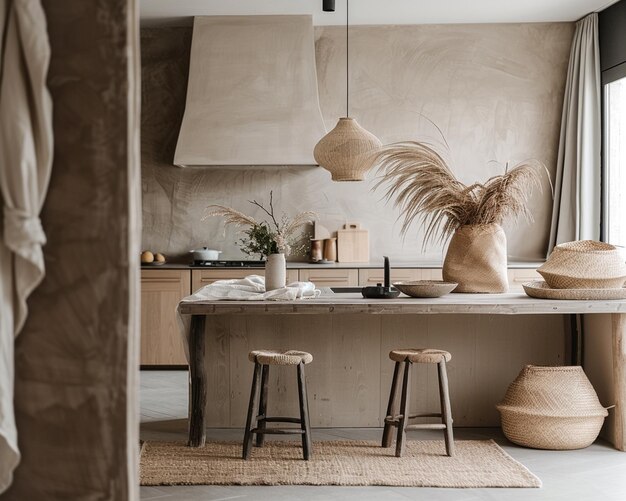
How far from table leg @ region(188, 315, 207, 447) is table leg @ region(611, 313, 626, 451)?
216 cm

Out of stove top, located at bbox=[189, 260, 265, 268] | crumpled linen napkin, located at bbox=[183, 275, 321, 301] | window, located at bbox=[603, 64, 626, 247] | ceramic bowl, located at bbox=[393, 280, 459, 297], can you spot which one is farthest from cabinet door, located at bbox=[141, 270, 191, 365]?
window, located at bbox=[603, 64, 626, 247]

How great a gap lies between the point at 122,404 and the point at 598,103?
18.7ft

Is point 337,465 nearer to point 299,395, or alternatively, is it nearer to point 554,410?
point 299,395

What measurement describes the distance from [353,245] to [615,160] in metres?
2.29

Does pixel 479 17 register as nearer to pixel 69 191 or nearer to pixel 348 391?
pixel 348 391

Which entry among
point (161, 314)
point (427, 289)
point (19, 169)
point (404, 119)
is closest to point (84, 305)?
point (19, 169)

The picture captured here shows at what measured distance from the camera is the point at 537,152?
7.05m

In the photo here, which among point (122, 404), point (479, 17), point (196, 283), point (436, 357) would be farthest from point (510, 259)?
point (122, 404)

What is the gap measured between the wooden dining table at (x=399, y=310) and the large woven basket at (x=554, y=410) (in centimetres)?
17

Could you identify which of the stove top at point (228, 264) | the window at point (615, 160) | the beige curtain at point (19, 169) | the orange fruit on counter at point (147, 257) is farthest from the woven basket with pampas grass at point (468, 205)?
the orange fruit on counter at point (147, 257)

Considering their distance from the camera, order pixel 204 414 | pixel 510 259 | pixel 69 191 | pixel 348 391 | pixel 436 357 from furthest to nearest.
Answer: pixel 510 259 < pixel 348 391 < pixel 204 414 < pixel 436 357 < pixel 69 191

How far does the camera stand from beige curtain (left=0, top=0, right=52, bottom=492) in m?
1.72

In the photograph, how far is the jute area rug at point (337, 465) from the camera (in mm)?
3527

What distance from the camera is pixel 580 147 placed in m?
6.54
